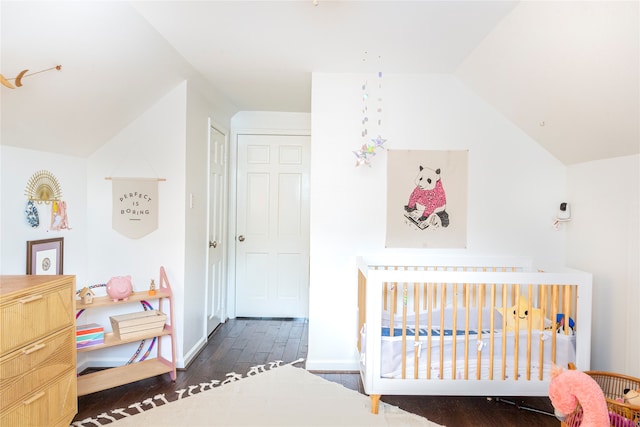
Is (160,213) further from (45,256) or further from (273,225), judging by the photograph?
(273,225)

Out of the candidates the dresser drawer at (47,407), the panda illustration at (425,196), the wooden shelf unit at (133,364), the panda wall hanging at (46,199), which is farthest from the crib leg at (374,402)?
the panda wall hanging at (46,199)

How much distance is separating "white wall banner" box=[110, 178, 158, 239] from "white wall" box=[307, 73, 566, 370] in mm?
1190

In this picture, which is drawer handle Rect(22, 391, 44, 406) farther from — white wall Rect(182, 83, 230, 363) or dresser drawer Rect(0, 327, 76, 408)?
white wall Rect(182, 83, 230, 363)

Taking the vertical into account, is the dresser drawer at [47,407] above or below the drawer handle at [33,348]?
below

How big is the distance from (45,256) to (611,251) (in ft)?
11.2

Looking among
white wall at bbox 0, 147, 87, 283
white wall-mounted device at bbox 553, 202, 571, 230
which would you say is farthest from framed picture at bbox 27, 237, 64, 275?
white wall-mounted device at bbox 553, 202, 571, 230

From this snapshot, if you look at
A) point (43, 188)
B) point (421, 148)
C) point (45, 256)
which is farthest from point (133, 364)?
point (421, 148)

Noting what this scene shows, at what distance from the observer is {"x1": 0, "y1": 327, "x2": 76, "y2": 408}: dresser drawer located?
152cm

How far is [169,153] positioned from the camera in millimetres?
2799

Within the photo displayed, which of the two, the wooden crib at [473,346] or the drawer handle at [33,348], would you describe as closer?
the drawer handle at [33,348]

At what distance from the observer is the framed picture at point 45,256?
222cm

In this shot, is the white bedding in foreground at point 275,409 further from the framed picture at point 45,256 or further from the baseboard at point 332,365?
the framed picture at point 45,256

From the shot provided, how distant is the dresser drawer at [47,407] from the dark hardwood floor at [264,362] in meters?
0.36

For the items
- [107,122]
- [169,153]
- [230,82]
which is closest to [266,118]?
[230,82]
